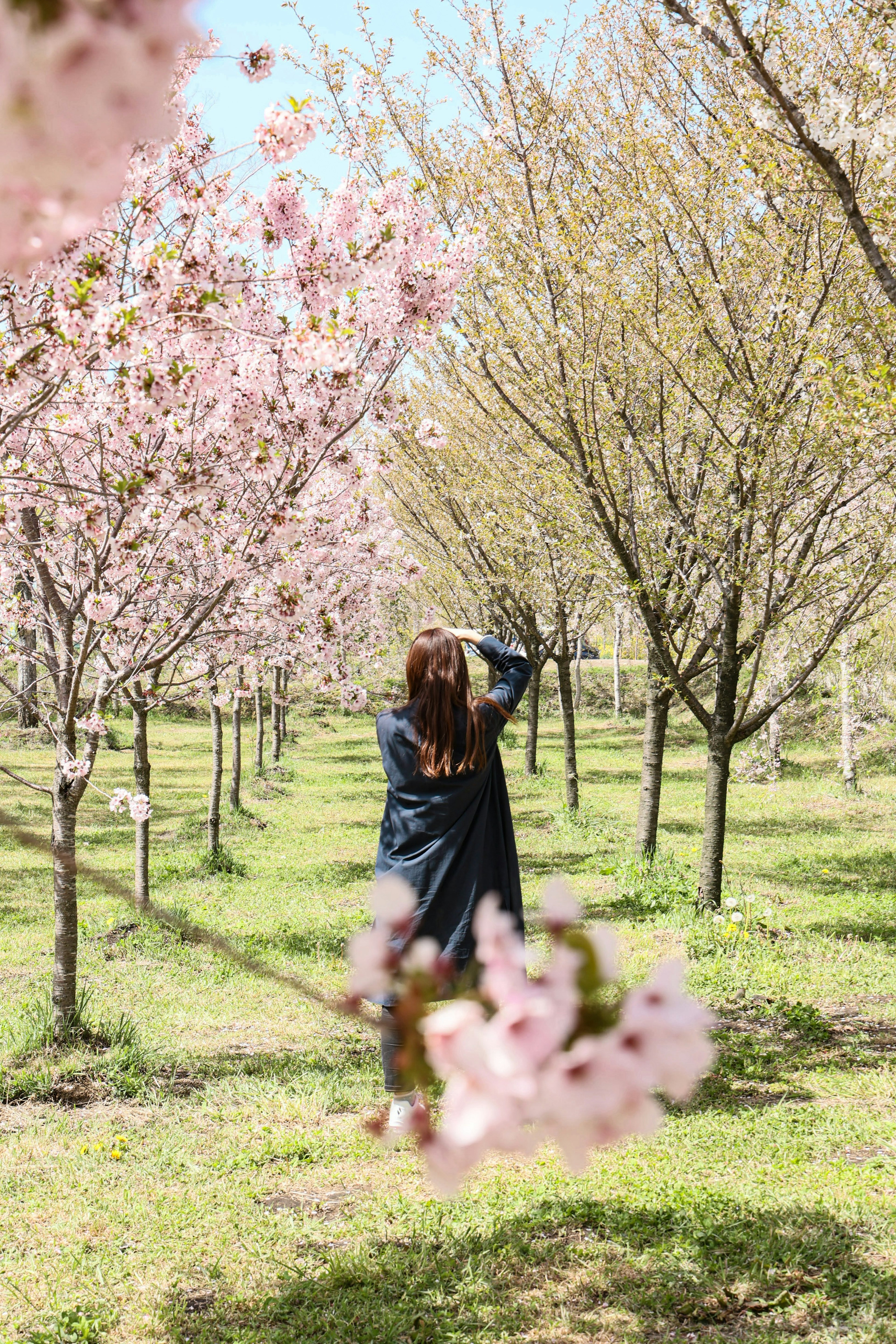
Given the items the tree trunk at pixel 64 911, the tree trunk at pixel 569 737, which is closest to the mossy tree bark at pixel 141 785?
the tree trunk at pixel 64 911

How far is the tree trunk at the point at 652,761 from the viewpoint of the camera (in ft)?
29.8

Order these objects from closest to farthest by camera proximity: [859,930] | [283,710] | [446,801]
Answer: [446,801] → [859,930] → [283,710]

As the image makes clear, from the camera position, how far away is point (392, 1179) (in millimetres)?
3938

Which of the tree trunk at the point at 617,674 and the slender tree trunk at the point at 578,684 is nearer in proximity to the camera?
the tree trunk at the point at 617,674

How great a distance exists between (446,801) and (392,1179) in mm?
Result: 1681

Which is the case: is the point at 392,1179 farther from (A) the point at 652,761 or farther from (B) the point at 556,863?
(B) the point at 556,863

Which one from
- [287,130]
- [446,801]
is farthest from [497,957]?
[287,130]

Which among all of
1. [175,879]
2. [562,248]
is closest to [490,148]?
[562,248]

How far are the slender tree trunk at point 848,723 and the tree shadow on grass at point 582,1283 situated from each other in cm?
1230

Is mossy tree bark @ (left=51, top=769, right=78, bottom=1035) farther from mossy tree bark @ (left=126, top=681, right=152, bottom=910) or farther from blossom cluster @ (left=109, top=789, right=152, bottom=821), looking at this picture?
mossy tree bark @ (left=126, top=681, right=152, bottom=910)

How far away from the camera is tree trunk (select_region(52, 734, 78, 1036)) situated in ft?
16.5

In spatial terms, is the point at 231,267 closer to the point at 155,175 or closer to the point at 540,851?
the point at 155,175

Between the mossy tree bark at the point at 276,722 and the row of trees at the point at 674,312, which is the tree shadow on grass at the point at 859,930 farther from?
the mossy tree bark at the point at 276,722

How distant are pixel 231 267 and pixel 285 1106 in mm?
3751
